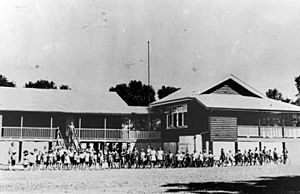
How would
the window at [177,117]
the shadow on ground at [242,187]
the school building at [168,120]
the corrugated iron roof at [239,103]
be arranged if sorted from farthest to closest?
the window at [177,117]
the school building at [168,120]
the corrugated iron roof at [239,103]
the shadow on ground at [242,187]

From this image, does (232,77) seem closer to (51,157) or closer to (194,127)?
(194,127)

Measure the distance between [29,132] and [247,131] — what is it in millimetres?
17390

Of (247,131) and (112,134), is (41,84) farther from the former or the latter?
(247,131)

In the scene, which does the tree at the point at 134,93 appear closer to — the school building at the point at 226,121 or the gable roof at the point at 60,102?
the gable roof at the point at 60,102

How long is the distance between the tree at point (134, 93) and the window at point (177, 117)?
127 ft

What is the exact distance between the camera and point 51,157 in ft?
95.3

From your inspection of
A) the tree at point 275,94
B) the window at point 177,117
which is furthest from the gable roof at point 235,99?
the tree at point 275,94

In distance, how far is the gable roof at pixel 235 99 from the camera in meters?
36.7

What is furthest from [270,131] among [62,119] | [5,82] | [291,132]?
[5,82]

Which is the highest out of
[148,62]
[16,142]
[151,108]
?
[148,62]

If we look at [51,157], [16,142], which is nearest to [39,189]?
[51,157]

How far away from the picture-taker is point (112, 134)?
40656 mm

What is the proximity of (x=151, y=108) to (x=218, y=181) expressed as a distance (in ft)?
77.2

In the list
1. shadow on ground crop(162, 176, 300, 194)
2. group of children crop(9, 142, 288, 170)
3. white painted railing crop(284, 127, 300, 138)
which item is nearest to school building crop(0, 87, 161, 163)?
group of children crop(9, 142, 288, 170)
